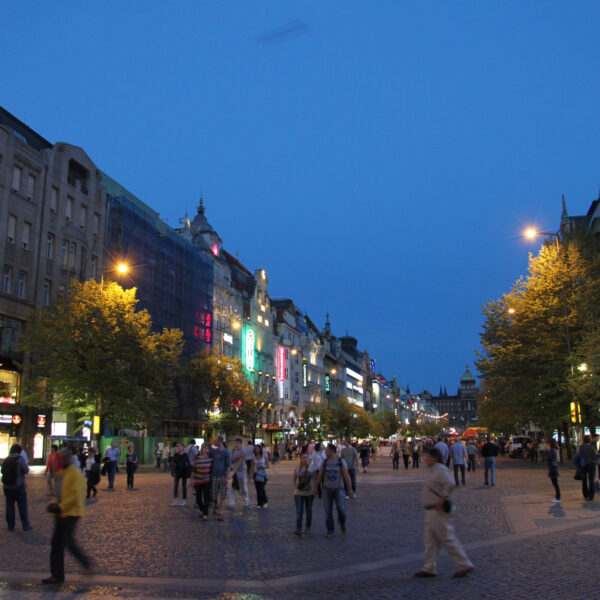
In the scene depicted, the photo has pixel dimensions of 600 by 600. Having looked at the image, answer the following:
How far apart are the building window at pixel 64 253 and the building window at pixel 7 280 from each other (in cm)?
559

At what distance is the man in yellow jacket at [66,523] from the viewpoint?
904 centimetres

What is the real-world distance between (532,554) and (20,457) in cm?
1046

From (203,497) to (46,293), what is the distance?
1322 inches

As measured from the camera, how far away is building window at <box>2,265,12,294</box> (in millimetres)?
42312

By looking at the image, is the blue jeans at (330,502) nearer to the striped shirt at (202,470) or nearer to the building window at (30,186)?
the striped shirt at (202,470)

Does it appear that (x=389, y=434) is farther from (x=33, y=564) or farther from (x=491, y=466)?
(x=33, y=564)

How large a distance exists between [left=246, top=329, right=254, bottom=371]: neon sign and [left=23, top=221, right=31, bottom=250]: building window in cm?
4344

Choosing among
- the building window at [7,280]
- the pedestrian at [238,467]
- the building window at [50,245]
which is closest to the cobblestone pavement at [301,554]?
the pedestrian at [238,467]

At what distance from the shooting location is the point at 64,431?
156 feet

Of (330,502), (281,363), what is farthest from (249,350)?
(330,502)

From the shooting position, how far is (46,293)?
46688 millimetres

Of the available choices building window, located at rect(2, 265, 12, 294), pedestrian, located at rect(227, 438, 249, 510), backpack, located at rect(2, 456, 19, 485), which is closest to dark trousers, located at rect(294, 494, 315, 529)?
pedestrian, located at rect(227, 438, 249, 510)

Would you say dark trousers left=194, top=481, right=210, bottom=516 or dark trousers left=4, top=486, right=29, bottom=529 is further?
dark trousers left=194, top=481, right=210, bottom=516

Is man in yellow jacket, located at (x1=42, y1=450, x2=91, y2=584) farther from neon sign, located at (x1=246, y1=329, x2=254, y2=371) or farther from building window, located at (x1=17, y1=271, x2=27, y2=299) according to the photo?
Answer: neon sign, located at (x1=246, y1=329, x2=254, y2=371)
